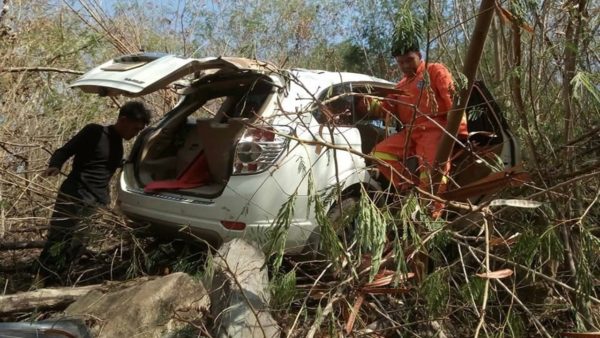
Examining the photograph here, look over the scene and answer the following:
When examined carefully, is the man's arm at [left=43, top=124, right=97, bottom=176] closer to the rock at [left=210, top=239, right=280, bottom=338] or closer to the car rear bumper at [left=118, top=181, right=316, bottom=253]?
the car rear bumper at [left=118, top=181, right=316, bottom=253]

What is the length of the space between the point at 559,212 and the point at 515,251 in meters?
0.81

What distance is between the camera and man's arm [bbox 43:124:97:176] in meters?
5.29

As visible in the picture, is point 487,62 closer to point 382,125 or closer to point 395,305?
point 382,125

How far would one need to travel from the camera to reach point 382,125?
5.15 meters

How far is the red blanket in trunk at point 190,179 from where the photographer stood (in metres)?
4.88

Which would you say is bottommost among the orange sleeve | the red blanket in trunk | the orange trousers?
the red blanket in trunk

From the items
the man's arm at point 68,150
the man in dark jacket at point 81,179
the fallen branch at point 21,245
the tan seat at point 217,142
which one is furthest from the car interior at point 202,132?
the fallen branch at point 21,245

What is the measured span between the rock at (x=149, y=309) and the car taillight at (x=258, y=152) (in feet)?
2.71

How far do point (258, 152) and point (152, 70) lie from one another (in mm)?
907

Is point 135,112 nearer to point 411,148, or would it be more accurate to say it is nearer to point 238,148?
point 238,148

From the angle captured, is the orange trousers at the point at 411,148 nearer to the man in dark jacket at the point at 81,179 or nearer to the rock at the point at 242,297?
the rock at the point at 242,297

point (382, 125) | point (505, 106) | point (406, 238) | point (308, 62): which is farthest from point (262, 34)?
point (406, 238)

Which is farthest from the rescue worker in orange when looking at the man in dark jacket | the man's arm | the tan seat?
the man's arm

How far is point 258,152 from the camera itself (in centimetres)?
431
